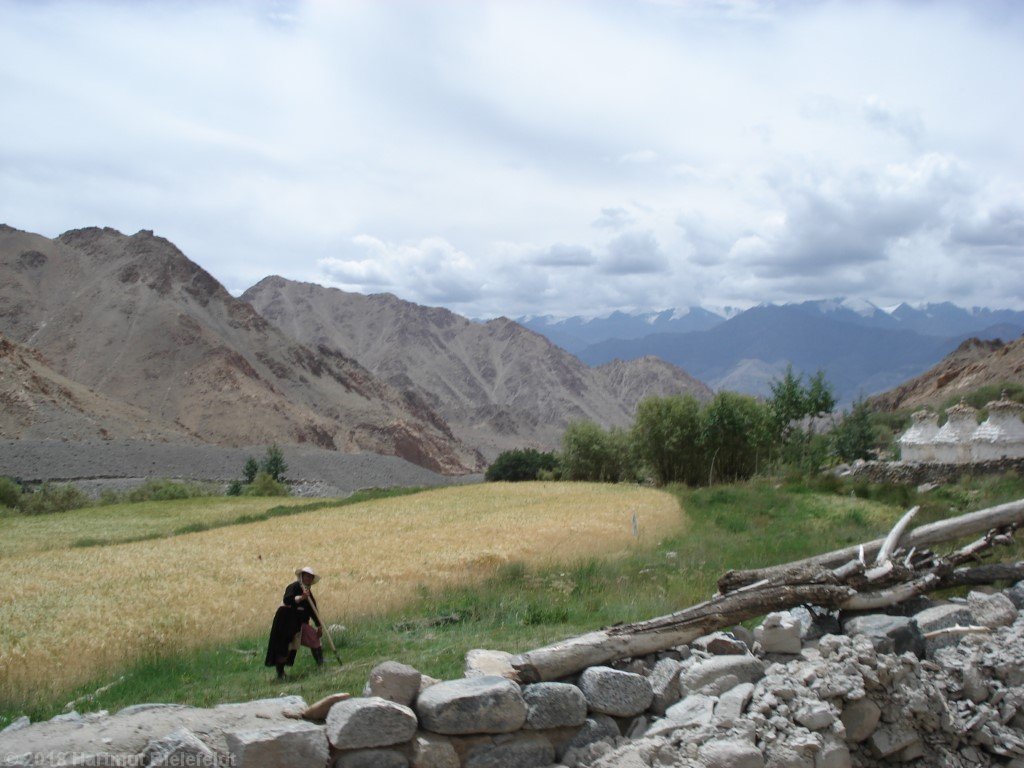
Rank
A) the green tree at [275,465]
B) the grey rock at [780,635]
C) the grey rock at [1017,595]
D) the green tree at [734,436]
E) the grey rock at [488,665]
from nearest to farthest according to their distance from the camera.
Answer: the grey rock at [488,665]
the grey rock at [780,635]
the grey rock at [1017,595]
the green tree at [734,436]
the green tree at [275,465]

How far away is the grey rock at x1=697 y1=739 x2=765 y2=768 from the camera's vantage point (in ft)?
23.0

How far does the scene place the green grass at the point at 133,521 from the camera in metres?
36.5

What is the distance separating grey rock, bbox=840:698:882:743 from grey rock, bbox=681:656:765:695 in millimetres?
874

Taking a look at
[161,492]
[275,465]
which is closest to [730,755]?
[161,492]

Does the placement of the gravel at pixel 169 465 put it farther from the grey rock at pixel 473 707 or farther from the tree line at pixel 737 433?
the grey rock at pixel 473 707

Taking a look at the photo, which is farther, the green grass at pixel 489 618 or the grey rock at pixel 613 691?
the green grass at pixel 489 618

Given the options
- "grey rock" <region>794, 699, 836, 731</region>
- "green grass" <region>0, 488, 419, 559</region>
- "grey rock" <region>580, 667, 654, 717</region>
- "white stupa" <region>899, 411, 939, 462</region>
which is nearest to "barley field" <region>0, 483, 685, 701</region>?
"green grass" <region>0, 488, 419, 559</region>

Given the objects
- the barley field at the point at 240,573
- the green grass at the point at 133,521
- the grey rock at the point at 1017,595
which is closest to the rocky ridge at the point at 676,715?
the grey rock at the point at 1017,595

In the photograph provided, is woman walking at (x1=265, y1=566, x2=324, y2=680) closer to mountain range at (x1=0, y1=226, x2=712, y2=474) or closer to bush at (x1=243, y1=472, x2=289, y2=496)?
bush at (x1=243, y1=472, x2=289, y2=496)

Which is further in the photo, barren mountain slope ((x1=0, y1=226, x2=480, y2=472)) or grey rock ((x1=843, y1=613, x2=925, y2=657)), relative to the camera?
barren mountain slope ((x1=0, y1=226, x2=480, y2=472))

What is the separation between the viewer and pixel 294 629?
10.5 m

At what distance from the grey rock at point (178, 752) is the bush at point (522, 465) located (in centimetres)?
7405

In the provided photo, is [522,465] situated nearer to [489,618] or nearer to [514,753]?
[489,618]

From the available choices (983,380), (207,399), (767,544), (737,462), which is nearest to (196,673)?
(767,544)
